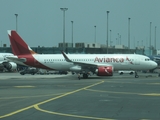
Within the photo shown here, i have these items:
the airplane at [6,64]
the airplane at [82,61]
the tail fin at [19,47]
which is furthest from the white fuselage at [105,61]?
the airplane at [6,64]

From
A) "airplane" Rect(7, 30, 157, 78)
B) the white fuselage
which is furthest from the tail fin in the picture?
the white fuselage

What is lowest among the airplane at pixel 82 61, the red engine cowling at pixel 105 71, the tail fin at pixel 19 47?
the red engine cowling at pixel 105 71

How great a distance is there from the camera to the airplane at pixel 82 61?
54.2 metres

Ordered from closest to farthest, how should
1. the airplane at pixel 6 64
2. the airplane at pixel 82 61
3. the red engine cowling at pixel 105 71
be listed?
1. the red engine cowling at pixel 105 71
2. the airplane at pixel 82 61
3. the airplane at pixel 6 64

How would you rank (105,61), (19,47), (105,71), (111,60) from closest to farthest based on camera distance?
(105,71), (111,60), (105,61), (19,47)

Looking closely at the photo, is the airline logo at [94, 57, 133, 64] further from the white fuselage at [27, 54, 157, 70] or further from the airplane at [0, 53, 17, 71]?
the airplane at [0, 53, 17, 71]

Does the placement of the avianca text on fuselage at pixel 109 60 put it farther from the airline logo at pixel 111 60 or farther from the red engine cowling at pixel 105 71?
the red engine cowling at pixel 105 71

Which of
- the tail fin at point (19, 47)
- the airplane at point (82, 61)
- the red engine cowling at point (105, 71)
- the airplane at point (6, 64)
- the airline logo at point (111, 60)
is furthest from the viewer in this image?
the airplane at point (6, 64)

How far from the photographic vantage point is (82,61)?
55844 mm

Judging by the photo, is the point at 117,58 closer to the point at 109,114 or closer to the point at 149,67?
the point at 149,67

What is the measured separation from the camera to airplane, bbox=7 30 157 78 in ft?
178

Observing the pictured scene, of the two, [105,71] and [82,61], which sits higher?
[82,61]

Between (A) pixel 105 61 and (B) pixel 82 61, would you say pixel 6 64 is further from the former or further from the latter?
(A) pixel 105 61

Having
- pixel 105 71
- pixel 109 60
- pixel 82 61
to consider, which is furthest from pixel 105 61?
pixel 82 61
